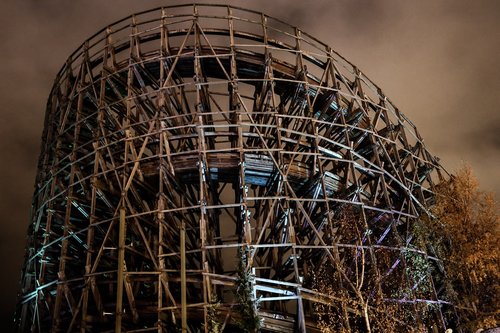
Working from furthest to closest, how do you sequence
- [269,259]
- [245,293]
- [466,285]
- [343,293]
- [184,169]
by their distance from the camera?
[466,285] < [269,259] < [184,169] < [343,293] < [245,293]

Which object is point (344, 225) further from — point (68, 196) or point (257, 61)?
point (68, 196)

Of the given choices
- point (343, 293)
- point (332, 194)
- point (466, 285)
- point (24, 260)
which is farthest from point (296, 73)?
point (24, 260)

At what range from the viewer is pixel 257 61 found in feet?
66.8

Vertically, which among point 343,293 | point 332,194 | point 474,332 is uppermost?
point 332,194

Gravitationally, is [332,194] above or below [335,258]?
above

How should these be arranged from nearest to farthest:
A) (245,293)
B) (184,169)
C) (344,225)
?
(245,293)
(344,225)
(184,169)

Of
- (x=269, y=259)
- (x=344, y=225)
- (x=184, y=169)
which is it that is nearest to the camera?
(x=344, y=225)

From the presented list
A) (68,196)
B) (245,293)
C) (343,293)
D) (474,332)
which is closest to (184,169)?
(68,196)

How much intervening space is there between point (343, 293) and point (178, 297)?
6154mm

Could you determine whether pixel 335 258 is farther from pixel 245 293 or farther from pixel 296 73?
pixel 296 73

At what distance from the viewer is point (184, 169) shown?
17438mm

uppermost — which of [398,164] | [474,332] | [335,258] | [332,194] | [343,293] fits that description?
[398,164]

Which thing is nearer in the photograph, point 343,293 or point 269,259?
point 343,293

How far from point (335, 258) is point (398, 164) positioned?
797 cm
